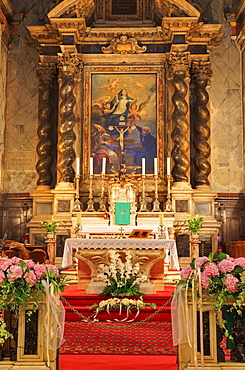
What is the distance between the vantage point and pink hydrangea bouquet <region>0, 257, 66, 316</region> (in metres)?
5.03

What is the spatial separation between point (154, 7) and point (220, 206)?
6138 millimetres

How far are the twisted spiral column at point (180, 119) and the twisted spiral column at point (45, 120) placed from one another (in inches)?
137

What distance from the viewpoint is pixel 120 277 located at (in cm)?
909

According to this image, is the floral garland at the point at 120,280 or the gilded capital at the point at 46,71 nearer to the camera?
the floral garland at the point at 120,280

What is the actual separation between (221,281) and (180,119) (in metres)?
9.66

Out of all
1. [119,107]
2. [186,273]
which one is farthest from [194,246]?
[186,273]

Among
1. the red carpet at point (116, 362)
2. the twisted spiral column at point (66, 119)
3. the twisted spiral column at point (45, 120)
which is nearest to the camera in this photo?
the red carpet at point (116, 362)

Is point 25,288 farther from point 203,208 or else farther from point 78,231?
point 203,208

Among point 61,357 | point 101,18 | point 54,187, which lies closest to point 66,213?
point 54,187

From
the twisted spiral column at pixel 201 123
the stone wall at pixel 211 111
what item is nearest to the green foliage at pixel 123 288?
the twisted spiral column at pixel 201 123

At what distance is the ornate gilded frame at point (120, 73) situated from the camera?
48.3 ft

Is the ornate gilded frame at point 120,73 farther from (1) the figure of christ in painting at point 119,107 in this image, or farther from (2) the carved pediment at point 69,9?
(2) the carved pediment at point 69,9


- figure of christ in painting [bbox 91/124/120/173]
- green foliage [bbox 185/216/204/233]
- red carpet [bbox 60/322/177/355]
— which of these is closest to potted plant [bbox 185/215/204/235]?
green foliage [bbox 185/216/204/233]

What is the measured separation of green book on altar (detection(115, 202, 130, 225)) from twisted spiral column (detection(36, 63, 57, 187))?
2856 mm
